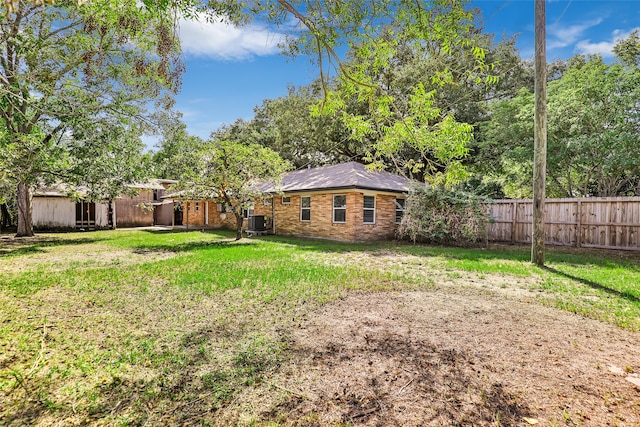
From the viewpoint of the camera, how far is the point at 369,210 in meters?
14.5

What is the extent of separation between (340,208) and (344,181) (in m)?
1.19

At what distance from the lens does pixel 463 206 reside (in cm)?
1234

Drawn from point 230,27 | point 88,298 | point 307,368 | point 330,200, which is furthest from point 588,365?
point 330,200

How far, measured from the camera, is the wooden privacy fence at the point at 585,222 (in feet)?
35.1

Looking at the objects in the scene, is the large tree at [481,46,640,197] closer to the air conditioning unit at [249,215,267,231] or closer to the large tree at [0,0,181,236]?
the air conditioning unit at [249,215,267,231]

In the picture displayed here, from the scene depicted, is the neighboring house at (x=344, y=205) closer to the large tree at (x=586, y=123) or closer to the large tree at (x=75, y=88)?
the large tree at (x=586, y=123)

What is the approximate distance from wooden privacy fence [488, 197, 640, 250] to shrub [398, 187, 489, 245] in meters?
1.50

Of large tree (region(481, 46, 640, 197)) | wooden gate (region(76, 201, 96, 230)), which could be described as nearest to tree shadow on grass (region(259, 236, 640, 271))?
large tree (region(481, 46, 640, 197))

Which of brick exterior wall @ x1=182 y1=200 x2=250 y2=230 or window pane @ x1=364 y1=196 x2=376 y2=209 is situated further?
brick exterior wall @ x1=182 y1=200 x2=250 y2=230

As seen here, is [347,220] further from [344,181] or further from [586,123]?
[586,123]

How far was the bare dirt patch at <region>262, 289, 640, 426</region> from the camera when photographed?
2430 mm

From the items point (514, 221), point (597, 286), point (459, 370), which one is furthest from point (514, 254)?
point (459, 370)

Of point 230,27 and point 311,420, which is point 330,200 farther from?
point 311,420

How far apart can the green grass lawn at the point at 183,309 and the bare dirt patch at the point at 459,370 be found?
49cm
